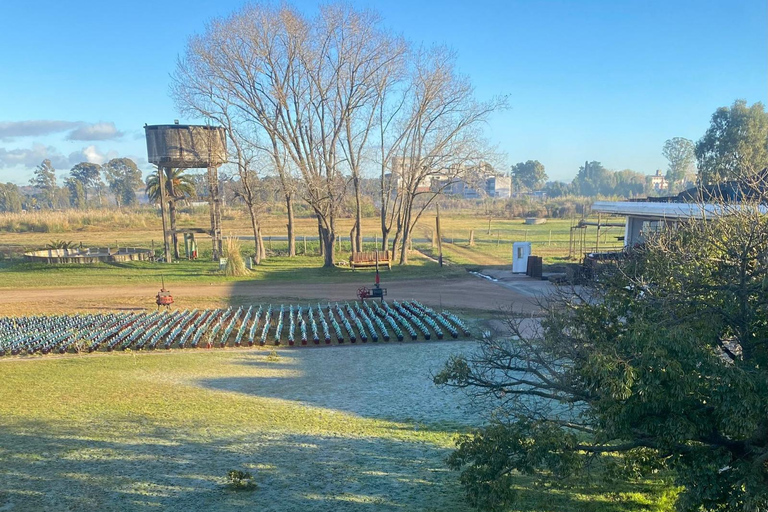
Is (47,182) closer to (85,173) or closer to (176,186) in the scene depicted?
(85,173)

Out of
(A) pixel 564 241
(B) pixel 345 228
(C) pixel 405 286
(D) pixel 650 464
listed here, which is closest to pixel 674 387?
(D) pixel 650 464

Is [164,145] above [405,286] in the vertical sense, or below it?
above

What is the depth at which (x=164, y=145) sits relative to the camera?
A: 32.0 metres

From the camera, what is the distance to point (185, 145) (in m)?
32.4

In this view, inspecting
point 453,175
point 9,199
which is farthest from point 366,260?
point 9,199

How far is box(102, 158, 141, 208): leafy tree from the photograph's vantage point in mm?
118225

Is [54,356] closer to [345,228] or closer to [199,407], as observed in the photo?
[199,407]

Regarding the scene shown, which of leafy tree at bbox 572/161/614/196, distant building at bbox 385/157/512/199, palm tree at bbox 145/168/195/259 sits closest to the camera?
distant building at bbox 385/157/512/199

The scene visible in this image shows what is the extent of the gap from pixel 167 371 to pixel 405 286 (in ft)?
44.8

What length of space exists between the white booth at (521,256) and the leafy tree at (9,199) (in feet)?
378

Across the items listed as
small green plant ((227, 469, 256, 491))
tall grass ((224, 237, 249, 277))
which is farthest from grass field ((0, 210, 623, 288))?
small green plant ((227, 469, 256, 491))

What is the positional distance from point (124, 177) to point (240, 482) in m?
130

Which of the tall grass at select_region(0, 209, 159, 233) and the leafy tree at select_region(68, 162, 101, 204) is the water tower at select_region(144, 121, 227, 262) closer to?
the tall grass at select_region(0, 209, 159, 233)

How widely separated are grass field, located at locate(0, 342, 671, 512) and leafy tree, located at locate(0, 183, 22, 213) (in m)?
115
